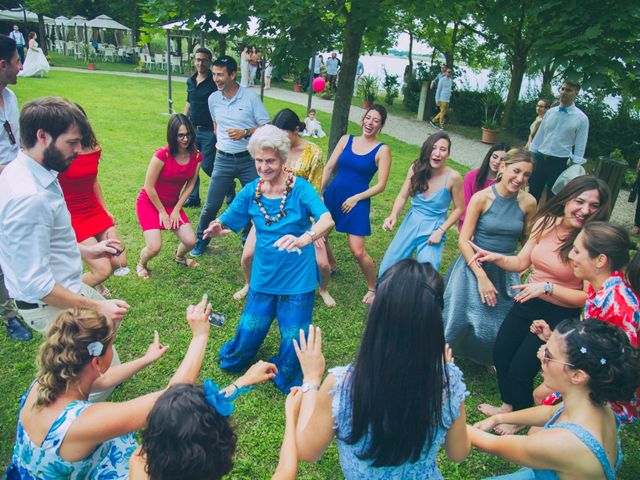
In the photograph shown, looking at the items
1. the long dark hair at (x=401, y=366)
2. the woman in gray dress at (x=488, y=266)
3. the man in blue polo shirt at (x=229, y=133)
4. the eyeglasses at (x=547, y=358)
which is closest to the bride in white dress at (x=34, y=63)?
the man in blue polo shirt at (x=229, y=133)

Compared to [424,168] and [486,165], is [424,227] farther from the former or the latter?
[486,165]

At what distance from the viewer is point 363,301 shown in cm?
545

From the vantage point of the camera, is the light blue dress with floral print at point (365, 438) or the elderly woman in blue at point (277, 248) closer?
the light blue dress with floral print at point (365, 438)

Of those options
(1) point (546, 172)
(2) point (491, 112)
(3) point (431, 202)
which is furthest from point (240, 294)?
(2) point (491, 112)

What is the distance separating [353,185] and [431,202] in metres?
1.00

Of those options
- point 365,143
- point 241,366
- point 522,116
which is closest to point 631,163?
point 522,116

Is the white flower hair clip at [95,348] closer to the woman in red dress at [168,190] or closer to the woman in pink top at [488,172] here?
the woman in red dress at [168,190]

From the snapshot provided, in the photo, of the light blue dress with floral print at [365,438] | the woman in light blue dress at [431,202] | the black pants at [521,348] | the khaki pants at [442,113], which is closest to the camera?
the light blue dress with floral print at [365,438]

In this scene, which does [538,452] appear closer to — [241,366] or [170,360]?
[241,366]

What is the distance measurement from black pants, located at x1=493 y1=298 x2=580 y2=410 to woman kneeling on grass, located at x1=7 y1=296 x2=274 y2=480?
87.3 inches

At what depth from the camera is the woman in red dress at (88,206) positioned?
165 inches

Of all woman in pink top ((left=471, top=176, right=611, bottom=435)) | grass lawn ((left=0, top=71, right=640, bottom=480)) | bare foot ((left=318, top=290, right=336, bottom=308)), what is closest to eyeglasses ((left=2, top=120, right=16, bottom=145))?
grass lawn ((left=0, top=71, right=640, bottom=480))

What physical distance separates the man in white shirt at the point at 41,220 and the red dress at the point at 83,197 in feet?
5.02

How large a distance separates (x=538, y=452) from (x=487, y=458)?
166cm
